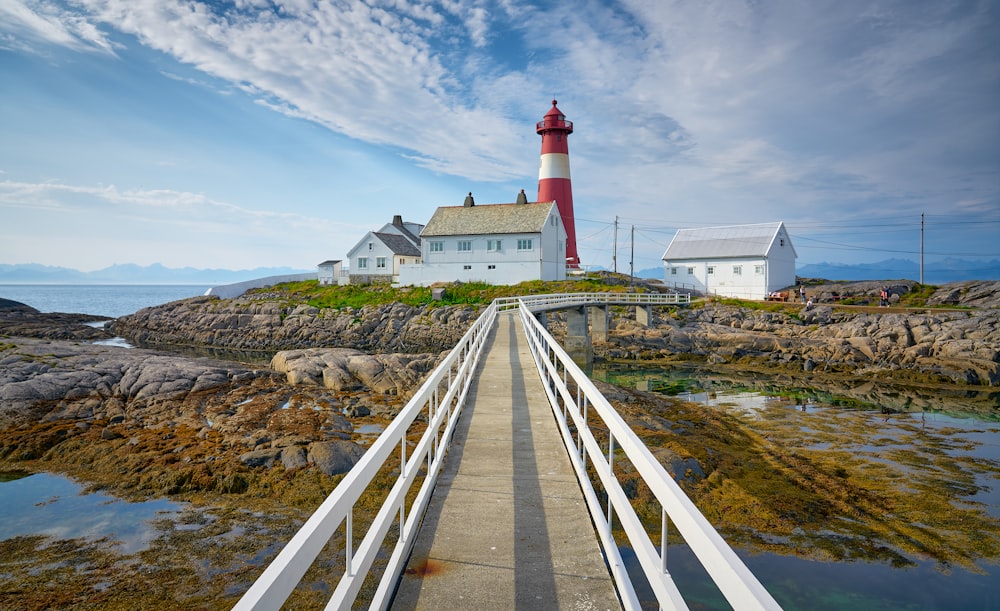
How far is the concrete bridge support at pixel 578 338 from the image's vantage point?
37375mm

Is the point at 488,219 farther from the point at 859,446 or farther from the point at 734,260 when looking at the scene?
the point at 859,446

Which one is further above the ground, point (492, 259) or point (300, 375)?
point (492, 259)

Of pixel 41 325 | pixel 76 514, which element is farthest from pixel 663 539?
pixel 41 325

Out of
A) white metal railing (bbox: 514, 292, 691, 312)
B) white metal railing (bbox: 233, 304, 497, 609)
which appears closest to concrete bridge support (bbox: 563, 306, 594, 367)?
white metal railing (bbox: 514, 292, 691, 312)

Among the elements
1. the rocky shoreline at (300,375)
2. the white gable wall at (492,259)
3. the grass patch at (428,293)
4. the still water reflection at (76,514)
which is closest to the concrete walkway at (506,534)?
the rocky shoreline at (300,375)

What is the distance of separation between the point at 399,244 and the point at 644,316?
26.9 metres

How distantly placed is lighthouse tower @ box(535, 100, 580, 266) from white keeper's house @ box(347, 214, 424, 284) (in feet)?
50.1

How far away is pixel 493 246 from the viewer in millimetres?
51812

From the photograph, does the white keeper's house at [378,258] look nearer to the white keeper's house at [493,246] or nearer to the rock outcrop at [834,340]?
the white keeper's house at [493,246]

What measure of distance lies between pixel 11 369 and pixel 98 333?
34798mm

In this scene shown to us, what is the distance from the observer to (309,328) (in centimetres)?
4534

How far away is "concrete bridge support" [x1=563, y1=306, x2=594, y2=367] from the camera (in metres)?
37.4

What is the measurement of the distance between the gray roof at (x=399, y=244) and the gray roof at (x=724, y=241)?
2645 cm

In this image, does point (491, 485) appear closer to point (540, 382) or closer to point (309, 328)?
point (540, 382)
